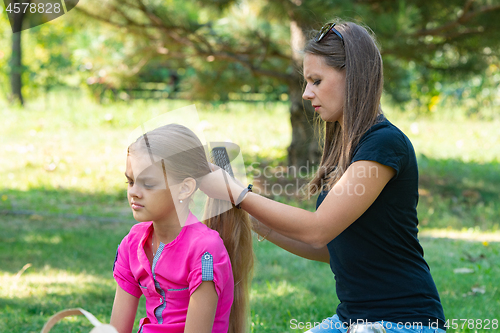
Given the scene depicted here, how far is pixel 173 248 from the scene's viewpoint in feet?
5.55

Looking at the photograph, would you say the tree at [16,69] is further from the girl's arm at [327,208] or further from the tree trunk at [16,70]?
the girl's arm at [327,208]

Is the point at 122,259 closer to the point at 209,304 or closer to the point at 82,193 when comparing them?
the point at 209,304

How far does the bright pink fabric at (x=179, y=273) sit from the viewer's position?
1.65 meters

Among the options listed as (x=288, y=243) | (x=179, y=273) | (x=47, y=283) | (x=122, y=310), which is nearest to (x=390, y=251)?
(x=288, y=243)

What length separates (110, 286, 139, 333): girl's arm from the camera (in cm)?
182

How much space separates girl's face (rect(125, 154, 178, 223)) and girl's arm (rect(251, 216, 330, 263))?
46 centimetres

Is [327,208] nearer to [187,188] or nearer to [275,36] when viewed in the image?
[187,188]

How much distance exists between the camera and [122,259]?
1.81m


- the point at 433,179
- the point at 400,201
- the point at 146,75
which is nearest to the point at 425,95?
the point at 433,179

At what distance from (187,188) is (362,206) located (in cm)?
60

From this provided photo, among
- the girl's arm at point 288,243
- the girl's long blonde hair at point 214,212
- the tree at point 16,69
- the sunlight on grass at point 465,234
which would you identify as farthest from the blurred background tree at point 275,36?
the tree at point 16,69

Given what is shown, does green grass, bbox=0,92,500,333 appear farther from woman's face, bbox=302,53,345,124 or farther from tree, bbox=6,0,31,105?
woman's face, bbox=302,53,345,124

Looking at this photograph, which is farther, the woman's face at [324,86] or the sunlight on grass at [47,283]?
the sunlight on grass at [47,283]

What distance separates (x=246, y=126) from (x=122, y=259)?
7.66 m
